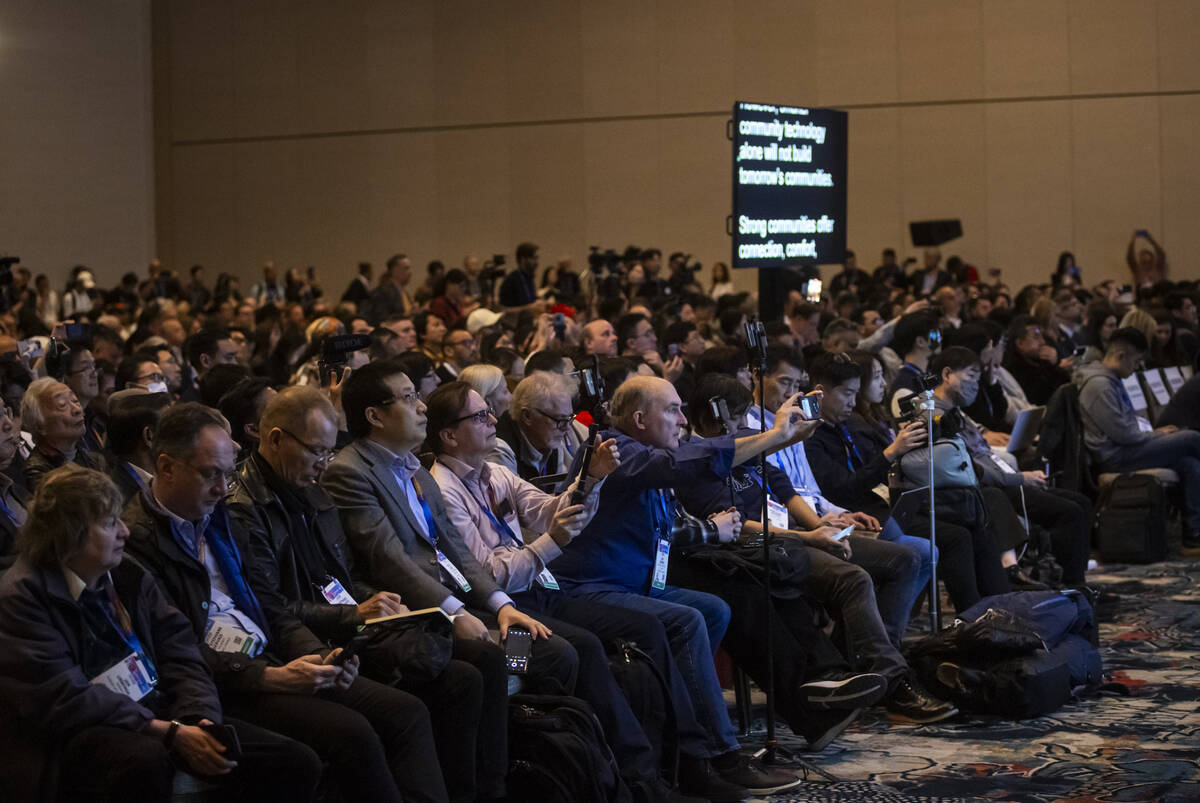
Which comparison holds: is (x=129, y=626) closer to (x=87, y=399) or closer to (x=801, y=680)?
(x=801, y=680)

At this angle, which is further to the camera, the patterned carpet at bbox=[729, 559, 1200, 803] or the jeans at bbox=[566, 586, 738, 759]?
the jeans at bbox=[566, 586, 738, 759]

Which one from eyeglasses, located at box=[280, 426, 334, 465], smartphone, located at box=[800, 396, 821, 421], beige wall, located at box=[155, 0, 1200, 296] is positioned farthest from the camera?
beige wall, located at box=[155, 0, 1200, 296]

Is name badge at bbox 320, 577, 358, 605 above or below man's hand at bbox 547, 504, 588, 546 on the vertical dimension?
below

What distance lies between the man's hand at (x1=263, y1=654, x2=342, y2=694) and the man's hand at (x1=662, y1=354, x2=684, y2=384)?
4.19 m

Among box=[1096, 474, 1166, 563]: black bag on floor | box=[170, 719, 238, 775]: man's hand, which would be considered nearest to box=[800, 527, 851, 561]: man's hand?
box=[170, 719, 238, 775]: man's hand

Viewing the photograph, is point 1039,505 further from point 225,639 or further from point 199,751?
point 199,751

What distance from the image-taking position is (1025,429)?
7.55 m

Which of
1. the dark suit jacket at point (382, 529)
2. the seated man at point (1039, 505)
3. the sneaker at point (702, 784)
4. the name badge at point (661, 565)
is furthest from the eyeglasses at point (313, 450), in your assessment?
the seated man at point (1039, 505)

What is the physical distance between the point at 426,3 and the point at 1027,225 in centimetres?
805

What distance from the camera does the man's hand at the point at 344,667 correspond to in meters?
3.53

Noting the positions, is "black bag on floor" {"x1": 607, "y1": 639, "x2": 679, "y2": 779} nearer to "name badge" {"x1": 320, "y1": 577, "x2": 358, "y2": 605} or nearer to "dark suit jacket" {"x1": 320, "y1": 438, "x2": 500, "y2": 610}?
"dark suit jacket" {"x1": 320, "y1": 438, "x2": 500, "y2": 610}

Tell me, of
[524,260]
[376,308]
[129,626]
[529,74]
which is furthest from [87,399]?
[529,74]

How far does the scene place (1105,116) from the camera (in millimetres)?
17672

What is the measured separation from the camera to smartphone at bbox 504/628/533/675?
395 centimetres
